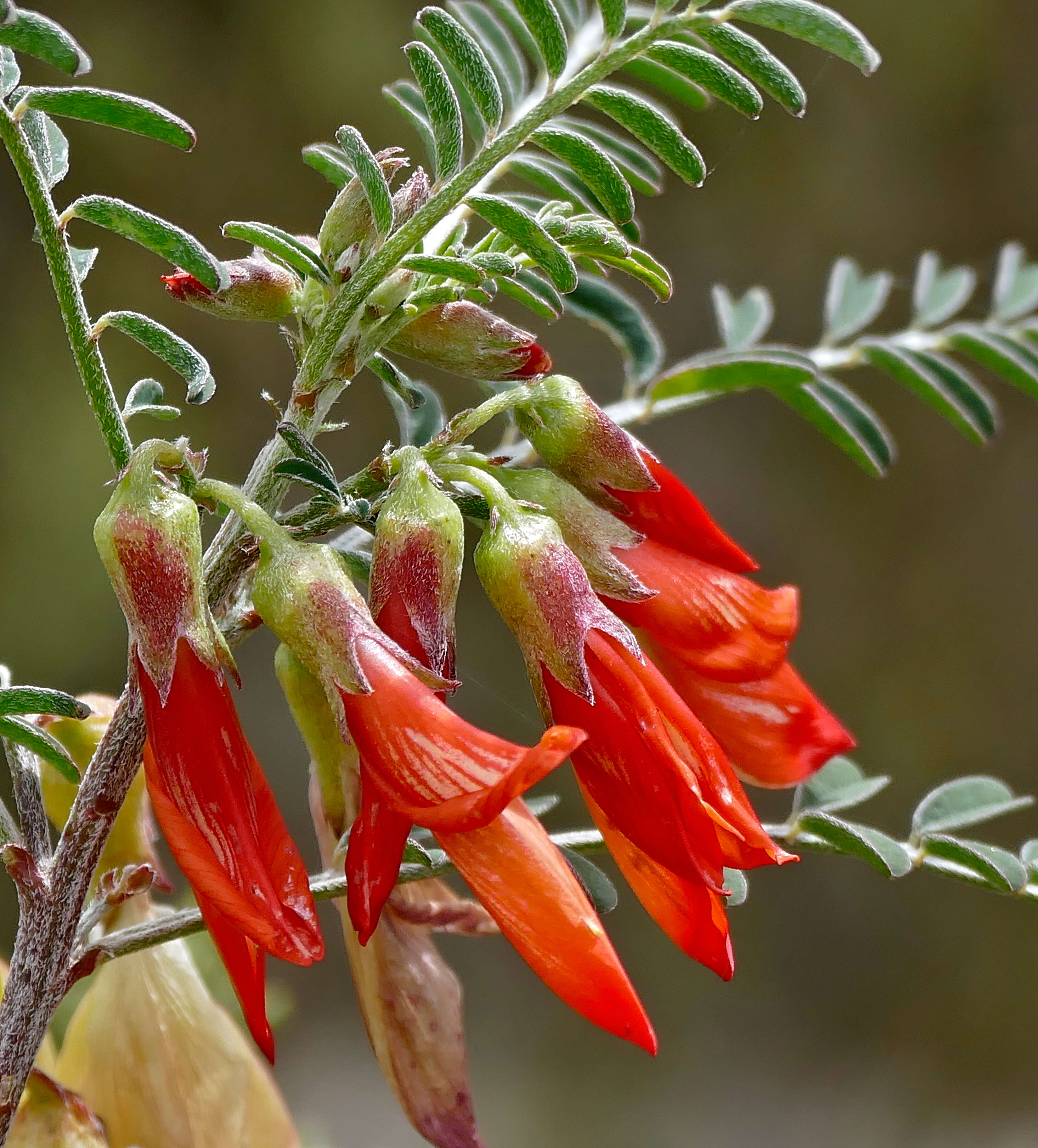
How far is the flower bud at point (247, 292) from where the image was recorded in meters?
0.32

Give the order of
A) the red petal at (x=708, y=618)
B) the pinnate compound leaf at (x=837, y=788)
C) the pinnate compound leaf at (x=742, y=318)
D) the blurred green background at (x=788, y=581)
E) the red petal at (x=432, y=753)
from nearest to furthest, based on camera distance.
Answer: the red petal at (x=432, y=753) → the red petal at (x=708, y=618) → the pinnate compound leaf at (x=837, y=788) → the pinnate compound leaf at (x=742, y=318) → the blurred green background at (x=788, y=581)

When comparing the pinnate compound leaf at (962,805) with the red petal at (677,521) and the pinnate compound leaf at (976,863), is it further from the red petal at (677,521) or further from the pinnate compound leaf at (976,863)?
the red petal at (677,521)

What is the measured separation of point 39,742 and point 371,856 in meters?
0.11

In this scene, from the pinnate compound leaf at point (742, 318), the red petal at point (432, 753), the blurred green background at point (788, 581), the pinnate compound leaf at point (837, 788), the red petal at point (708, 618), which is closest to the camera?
the red petal at point (432, 753)

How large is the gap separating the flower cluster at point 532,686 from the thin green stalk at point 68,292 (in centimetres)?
2

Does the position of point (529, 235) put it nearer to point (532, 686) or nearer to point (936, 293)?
point (532, 686)

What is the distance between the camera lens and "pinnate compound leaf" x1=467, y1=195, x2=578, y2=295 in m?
0.30

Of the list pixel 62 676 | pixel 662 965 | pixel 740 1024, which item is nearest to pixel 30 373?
pixel 62 676

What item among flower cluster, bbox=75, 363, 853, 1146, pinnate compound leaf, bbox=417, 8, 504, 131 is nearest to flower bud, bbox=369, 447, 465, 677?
flower cluster, bbox=75, 363, 853, 1146

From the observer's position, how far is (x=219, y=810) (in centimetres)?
29

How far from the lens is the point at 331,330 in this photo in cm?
31

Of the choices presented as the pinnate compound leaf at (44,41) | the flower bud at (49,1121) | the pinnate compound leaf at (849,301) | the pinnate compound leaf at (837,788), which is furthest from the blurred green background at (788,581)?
the pinnate compound leaf at (44,41)

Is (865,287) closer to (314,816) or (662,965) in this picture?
(314,816)

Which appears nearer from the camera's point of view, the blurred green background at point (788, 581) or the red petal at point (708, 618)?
the red petal at point (708, 618)
